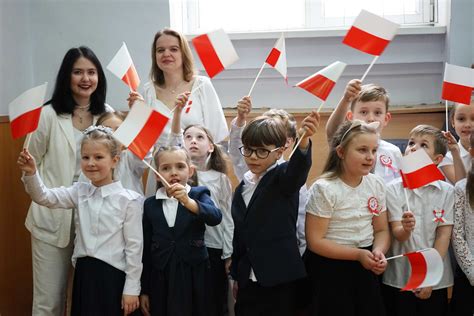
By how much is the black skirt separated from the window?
70.8 inches

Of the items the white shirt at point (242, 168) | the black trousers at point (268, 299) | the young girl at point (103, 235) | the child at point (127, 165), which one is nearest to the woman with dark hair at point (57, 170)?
the child at point (127, 165)

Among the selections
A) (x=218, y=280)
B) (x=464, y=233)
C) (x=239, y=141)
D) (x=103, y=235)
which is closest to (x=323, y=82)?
(x=239, y=141)

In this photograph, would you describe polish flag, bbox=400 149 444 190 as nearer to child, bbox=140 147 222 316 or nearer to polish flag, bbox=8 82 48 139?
child, bbox=140 147 222 316

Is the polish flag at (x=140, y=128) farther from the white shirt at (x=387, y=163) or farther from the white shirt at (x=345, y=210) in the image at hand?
the white shirt at (x=387, y=163)

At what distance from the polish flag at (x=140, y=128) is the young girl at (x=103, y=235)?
19 centimetres

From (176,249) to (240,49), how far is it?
1686 mm

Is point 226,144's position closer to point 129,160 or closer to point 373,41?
point 129,160

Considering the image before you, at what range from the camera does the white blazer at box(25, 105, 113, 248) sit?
9.27 feet

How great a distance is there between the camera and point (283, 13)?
393cm

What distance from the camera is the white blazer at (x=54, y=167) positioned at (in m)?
2.83

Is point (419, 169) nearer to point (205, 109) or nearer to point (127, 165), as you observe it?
point (205, 109)

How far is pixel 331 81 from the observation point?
2523 mm

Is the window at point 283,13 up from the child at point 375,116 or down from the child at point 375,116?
up

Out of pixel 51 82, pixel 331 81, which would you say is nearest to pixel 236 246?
pixel 331 81
